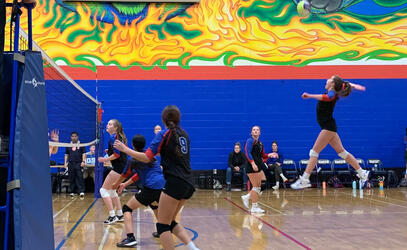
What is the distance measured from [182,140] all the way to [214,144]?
10.6 meters

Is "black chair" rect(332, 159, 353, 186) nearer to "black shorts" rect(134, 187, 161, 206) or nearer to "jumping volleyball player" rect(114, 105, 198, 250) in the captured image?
"black shorts" rect(134, 187, 161, 206)

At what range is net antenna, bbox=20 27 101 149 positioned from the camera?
10.3m

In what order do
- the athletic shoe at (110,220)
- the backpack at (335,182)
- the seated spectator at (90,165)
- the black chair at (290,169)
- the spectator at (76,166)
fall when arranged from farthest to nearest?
1. the backpack at (335,182)
2. the black chair at (290,169)
3. the seated spectator at (90,165)
4. the spectator at (76,166)
5. the athletic shoe at (110,220)

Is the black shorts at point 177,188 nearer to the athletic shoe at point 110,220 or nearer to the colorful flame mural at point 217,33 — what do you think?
the athletic shoe at point 110,220

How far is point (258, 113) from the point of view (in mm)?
15438

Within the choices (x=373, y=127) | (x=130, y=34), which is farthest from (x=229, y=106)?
(x=373, y=127)

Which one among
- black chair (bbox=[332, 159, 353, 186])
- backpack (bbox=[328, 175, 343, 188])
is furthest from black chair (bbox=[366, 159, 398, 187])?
backpack (bbox=[328, 175, 343, 188])

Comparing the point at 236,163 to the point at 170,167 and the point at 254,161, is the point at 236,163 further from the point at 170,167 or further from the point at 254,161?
the point at 170,167

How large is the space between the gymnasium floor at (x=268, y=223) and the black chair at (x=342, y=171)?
8.53 feet

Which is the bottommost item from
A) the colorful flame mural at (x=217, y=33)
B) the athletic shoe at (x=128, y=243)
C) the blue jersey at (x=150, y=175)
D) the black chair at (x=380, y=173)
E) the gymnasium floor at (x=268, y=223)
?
the gymnasium floor at (x=268, y=223)

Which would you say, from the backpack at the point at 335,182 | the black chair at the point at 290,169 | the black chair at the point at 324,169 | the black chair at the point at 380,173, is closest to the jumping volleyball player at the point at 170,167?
the black chair at the point at 290,169

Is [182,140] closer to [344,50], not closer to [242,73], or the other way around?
[242,73]

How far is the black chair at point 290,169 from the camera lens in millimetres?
14701

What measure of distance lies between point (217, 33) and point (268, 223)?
901 cm
